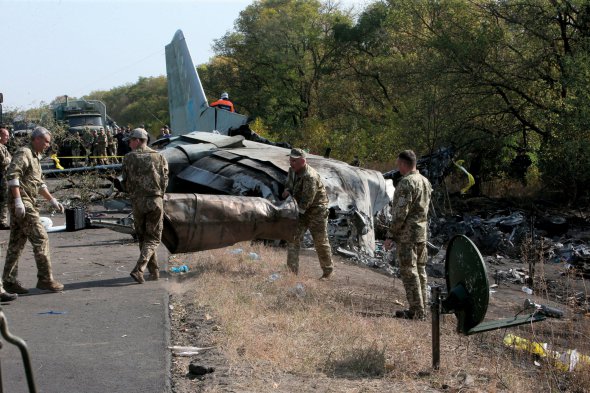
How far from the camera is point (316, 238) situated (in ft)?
30.5

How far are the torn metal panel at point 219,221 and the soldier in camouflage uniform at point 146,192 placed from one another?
0.45 meters

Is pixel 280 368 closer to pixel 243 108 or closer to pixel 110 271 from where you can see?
pixel 110 271

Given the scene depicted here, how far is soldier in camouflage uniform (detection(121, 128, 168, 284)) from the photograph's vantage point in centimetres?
820

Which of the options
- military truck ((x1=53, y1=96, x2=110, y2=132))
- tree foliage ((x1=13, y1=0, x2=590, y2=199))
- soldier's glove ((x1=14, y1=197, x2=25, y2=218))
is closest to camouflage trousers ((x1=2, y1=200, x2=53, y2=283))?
soldier's glove ((x1=14, y1=197, x2=25, y2=218))

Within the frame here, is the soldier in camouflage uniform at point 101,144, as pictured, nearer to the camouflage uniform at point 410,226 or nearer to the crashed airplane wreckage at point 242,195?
the crashed airplane wreckage at point 242,195

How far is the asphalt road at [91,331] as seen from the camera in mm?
4863

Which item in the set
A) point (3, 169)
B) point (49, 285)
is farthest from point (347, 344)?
point (3, 169)

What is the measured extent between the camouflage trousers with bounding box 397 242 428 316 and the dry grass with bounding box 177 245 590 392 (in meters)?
0.22

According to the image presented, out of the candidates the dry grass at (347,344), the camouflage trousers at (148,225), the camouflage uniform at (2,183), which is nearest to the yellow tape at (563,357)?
the dry grass at (347,344)

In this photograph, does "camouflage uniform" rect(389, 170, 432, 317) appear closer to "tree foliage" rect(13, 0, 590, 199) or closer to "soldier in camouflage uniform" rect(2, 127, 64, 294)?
Answer: "soldier in camouflage uniform" rect(2, 127, 64, 294)

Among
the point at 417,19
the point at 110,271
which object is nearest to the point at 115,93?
the point at 417,19

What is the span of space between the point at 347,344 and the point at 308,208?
3667mm

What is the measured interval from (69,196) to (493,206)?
12.0 metres

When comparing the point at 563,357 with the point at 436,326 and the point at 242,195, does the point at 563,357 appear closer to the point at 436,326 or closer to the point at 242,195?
the point at 436,326
